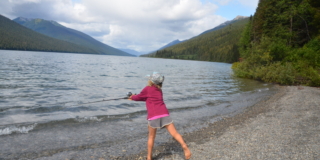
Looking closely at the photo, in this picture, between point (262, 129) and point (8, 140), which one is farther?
point (262, 129)

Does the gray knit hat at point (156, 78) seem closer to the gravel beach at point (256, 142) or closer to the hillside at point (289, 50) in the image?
the gravel beach at point (256, 142)

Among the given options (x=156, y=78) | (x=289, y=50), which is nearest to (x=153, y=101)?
(x=156, y=78)

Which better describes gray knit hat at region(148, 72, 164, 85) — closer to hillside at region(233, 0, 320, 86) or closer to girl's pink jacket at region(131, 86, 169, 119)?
girl's pink jacket at region(131, 86, 169, 119)

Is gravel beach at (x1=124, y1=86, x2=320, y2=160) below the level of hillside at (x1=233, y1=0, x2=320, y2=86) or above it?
below

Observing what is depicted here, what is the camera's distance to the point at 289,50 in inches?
1289

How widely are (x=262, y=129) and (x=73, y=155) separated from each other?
7237 mm

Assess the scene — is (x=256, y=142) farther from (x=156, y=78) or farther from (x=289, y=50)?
(x=289, y=50)

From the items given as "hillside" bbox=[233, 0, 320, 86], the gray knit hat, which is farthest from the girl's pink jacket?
"hillside" bbox=[233, 0, 320, 86]

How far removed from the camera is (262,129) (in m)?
8.12

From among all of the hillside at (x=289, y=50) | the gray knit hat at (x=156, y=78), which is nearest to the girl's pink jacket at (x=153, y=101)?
the gray knit hat at (x=156, y=78)

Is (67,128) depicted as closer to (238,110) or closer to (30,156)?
(30,156)

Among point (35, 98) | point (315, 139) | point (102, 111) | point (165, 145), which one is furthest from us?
point (35, 98)

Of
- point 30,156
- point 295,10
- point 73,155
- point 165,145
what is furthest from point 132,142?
point 295,10

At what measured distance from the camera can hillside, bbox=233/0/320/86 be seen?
2745cm
